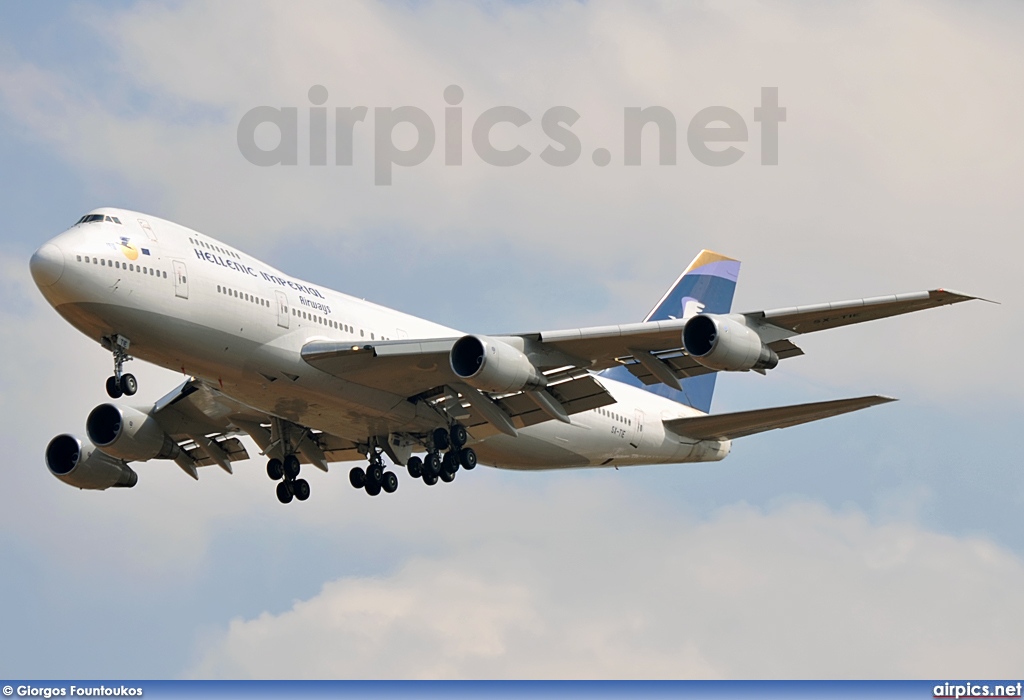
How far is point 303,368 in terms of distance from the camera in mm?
36062

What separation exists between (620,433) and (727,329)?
33.4 ft

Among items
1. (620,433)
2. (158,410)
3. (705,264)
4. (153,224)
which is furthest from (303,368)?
(705,264)

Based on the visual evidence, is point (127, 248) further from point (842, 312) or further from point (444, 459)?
point (842, 312)

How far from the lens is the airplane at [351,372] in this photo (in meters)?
33.6

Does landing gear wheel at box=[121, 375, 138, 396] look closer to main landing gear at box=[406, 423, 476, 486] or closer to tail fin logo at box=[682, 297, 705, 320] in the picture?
main landing gear at box=[406, 423, 476, 486]

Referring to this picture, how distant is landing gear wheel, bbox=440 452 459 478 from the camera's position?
4038 centimetres

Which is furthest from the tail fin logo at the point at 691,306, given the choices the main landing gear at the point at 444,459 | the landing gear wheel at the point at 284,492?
the landing gear wheel at the point at 284,492

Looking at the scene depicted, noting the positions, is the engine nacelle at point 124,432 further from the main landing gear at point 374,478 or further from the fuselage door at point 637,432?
the fuselage door at point 637,432

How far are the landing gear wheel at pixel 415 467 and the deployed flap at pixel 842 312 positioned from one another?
10.8 meters

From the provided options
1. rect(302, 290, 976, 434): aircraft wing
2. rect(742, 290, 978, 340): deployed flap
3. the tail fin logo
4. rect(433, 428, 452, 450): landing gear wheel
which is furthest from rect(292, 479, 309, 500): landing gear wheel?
the tail fin logo

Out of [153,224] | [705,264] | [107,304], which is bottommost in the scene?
[107,304]

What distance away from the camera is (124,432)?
140 feet

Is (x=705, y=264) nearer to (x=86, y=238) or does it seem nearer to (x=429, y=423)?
(x=429, y=423)

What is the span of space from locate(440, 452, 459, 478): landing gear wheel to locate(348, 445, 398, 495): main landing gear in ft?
7.14
